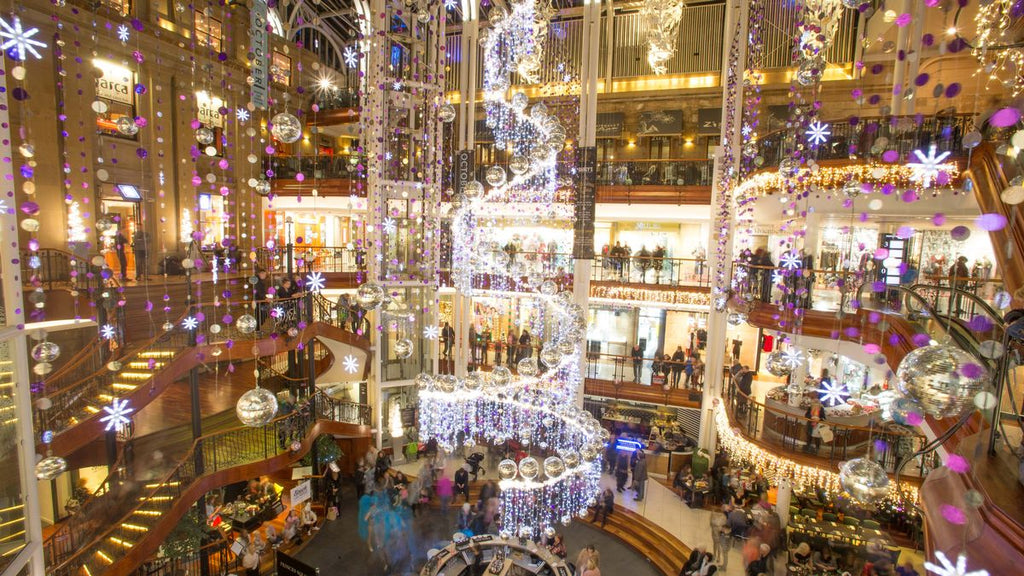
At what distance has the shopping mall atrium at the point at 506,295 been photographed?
6.20 m

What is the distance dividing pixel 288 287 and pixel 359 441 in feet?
15.0

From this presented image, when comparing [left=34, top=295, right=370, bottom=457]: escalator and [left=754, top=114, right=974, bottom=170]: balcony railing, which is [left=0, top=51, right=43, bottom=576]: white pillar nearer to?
[left=34, top=295, right=370, bottom=457]: escalator

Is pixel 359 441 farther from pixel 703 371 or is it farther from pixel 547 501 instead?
pixel 703 371

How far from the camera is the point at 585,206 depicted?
10922 mm

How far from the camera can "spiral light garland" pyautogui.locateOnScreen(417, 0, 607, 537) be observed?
25.5 feet

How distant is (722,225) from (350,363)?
8640mm

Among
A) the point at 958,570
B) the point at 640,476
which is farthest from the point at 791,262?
the point at 958,570

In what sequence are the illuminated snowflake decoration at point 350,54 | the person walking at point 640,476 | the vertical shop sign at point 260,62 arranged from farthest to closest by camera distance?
the vertical shop sign at point 260,62 → the illuminated snowflake decoration at point 350,54 → the person walking at point 640,476

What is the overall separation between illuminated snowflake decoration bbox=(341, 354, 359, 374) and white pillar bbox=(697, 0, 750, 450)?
25.7 ft

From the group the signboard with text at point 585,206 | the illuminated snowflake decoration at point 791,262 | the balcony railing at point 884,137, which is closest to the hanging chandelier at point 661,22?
the signboard with text at point 585,206

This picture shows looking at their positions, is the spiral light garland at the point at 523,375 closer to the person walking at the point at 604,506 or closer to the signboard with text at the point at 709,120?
the person walking at the point at 604,506

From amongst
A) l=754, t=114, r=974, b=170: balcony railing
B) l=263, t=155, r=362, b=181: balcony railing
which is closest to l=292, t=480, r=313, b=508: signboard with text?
l=263, t=155, r=362, b=181: balcony railing

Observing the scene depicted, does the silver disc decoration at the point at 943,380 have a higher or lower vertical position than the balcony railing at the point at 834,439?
higher

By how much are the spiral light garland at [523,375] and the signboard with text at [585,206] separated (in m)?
0.61
